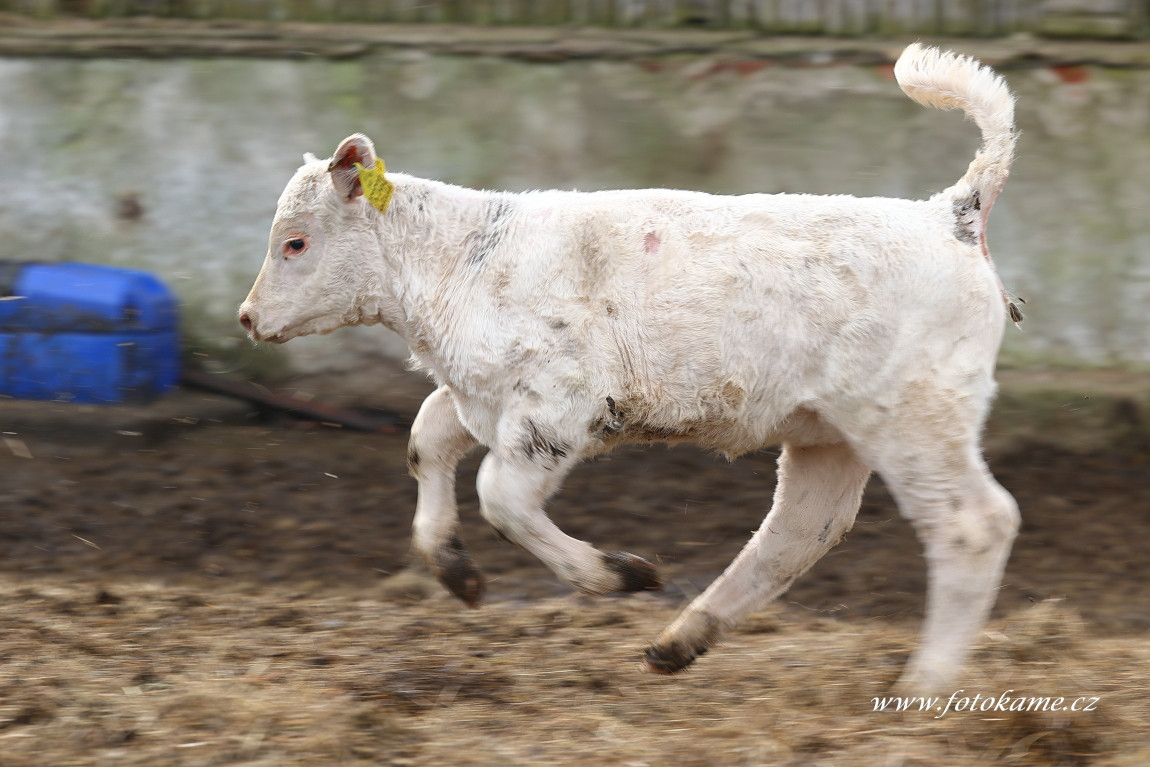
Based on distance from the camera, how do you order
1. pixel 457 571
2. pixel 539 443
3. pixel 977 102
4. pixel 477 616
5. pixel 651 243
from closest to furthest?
pixel 539 443 → pixel 651 243 → pixel 977 102 → pixel 457 571 → pixel 477 616

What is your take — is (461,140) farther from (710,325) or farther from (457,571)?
(710,325)

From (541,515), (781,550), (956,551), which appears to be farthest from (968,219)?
(541,515)

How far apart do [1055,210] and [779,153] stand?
1597 mm

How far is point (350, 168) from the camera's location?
4379 millimetres

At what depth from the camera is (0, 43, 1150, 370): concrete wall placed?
7.84 meters

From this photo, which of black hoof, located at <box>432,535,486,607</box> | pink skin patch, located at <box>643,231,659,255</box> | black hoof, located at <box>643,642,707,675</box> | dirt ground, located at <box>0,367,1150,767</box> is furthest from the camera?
black hoof, located at <box>643,642,707,675</box>

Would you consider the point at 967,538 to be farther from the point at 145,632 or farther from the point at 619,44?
the point at 619,44

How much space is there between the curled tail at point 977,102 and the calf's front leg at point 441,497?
1803mm

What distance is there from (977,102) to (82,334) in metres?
4.82

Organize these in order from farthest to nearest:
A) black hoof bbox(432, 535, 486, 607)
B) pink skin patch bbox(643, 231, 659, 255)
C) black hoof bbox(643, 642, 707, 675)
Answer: black hoof bbox(643, 642, 707, 675), black hoof bbox(432, 535, 486, 607), pink skin patch bbox(643, 231, 659, 255)

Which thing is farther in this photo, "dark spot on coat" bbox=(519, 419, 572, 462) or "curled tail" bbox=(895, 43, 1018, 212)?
"curled tail" bbox=(895, 43, 1018, 212)

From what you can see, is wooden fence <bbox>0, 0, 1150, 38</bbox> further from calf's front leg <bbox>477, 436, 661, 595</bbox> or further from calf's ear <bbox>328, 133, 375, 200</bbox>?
calf's front leg <bbox>477, 436, 661, 595</bbox>

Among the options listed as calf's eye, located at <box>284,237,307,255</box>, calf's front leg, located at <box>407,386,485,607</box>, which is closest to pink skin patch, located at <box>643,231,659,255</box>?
calf's front leg, located at <box>407,386,485,607</box>

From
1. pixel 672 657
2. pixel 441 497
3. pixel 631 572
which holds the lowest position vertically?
pixel 672 657
